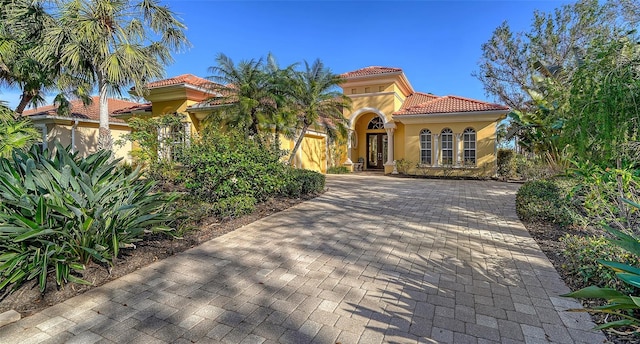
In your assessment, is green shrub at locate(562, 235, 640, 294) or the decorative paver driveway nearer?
the decorative paver driveway

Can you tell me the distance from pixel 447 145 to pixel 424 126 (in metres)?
1.90

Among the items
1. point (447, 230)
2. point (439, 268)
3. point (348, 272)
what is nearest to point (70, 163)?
point (348, 272)

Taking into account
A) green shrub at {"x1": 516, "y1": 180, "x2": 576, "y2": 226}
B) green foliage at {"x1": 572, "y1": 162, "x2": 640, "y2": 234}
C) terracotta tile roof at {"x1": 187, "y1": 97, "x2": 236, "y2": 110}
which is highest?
terracotta tile roof at {"x1": 187, "y1": 97, "x2": 236, "y2": 110}

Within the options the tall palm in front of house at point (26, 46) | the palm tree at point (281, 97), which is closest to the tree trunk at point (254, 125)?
the palm tree at point (281, 97)

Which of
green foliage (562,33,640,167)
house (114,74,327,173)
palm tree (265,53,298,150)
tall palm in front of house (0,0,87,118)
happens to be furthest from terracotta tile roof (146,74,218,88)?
green foliage (562,33,640,167)

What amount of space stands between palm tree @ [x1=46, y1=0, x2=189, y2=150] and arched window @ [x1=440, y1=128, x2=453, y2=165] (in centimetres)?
1538

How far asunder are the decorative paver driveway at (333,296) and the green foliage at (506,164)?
13993 millimetres

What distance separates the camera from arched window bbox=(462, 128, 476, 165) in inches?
714

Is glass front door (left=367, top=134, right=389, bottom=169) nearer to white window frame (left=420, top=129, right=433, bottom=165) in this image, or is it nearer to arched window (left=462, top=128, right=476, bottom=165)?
white window frame (left=420, top=129, right=433, bottom=165)

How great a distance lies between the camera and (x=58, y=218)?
12.2ft

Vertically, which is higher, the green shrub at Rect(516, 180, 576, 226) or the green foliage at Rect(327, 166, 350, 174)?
the green foliage at Rect(327, 166, 350, 174)

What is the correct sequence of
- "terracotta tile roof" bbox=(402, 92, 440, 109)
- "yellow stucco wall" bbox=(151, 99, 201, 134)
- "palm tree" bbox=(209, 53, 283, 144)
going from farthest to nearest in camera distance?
"terracotta tile roof" bbox=(402, 92, 440, 109)
"yellow stucco wall" bbox=(151, 99, 201, 134)
"palm tree" bbox=(209, 53, 283, 144)

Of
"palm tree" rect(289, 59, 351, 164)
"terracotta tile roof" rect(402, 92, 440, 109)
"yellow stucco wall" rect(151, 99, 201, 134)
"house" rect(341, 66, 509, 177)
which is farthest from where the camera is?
"terracotta tile roof" rect(402, 92, 440, 109)

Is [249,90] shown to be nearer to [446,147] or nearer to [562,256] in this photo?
[562,256]
